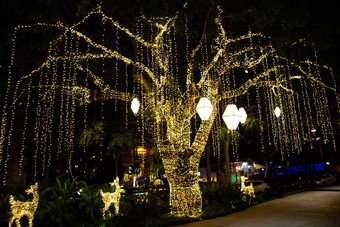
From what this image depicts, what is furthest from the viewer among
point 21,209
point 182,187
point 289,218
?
point 182,187

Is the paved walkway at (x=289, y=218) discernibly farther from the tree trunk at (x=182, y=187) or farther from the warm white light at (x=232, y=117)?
the warm white light at (x=232, y=117)

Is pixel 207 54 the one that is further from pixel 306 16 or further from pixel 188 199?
pixel 188 199

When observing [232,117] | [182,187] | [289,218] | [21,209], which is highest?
[232,117]

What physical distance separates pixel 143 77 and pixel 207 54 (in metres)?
3.00

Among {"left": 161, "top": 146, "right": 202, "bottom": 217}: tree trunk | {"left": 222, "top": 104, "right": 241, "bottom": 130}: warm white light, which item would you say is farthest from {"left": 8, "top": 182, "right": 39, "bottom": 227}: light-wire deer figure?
{"left": 222, "top": 104, "right": 241, "bottom": 130}: warm white light

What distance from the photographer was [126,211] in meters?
6.32

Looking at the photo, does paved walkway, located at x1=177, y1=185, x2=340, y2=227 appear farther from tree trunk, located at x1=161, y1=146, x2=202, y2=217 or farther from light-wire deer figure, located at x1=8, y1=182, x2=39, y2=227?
light-wire deer figure, located at x1=8, y1=182, x2=39, y2=227

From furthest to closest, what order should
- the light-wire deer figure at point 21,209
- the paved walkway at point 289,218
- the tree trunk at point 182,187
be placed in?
the tree trunk at point 182,187 < the paved walkway at point 289,218 < the light-wire deer figure at point 21,209

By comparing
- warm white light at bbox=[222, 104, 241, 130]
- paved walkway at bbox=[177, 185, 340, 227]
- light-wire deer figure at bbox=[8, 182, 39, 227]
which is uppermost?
warm white light at bbox=[222, 104, 241, 130]

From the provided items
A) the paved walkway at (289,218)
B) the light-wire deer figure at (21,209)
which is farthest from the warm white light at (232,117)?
the light-wire deer figure at (21,209)

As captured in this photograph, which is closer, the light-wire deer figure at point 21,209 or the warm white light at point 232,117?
the light-wire deer figure at point 21,209

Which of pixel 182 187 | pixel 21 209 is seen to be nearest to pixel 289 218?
pixel 182 187

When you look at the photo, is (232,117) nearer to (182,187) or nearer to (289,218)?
(182,187)

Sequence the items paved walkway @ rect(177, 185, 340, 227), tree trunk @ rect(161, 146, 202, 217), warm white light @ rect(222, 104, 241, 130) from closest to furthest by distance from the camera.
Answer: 1. paved walkway @ rect(177, 185, 340, 227)
2. warm white light @ rect(222, 104, 241, 130)
3. tree trunk @ rect(161, 146, 202, 217)
